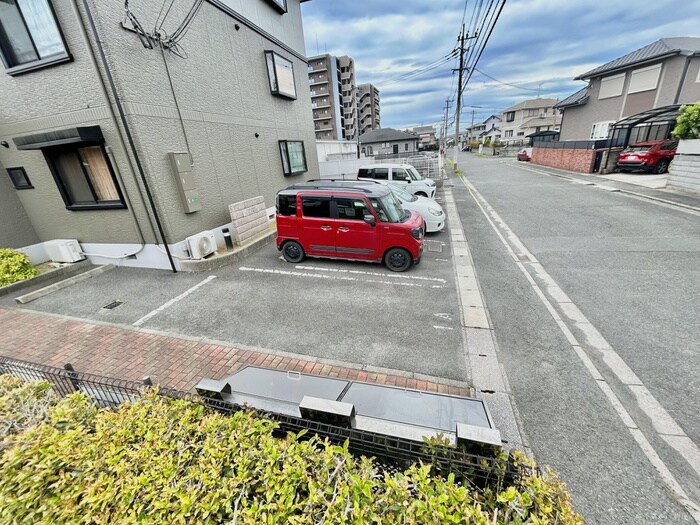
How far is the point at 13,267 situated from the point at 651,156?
2801 cm

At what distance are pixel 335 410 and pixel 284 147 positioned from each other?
11.9 meters

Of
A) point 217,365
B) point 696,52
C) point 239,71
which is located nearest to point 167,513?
point 217,365

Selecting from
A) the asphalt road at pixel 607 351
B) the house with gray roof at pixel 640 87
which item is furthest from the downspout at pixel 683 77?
the asphalt road at pixel 607 351

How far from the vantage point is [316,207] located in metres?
7.23

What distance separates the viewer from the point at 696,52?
18.3 metres

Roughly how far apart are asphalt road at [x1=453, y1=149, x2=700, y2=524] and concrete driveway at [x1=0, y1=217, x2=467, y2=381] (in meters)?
1.02

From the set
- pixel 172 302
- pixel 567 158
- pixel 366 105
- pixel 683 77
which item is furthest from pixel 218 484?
pixel 366 105

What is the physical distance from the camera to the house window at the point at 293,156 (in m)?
12.1

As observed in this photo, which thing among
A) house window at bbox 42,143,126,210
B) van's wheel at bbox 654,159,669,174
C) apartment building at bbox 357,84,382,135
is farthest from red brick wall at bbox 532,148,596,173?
apartment building at bbox 357,84,382,135

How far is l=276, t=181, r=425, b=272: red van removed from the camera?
6.85 meters

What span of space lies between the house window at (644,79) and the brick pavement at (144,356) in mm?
29732

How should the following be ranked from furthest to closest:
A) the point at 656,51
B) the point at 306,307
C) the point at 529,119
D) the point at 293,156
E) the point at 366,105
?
the point at 366,105
the point at 529,119
the point at 656,51
the point at 293,156
the point at 306,307

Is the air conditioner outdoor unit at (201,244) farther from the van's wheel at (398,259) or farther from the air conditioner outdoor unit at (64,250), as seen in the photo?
the van's wheel at (398,259)

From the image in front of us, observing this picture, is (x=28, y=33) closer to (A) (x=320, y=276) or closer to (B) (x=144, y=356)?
(B) (x=144, y=356)
